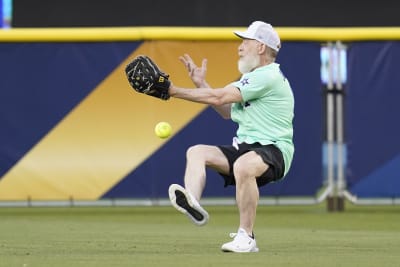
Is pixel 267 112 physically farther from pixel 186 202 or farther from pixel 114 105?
pixel 114 105

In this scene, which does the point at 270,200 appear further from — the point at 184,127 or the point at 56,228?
the point at 56,228

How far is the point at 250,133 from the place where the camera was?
31.3ft

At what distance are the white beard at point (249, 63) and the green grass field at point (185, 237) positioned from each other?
1.41 m

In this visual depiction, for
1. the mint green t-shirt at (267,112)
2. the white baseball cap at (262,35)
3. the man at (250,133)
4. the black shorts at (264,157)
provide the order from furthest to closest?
the white baseball cap at (262,35), the mint green t-shirt at (267,112), the black shorts at (264,157), the man at (250,133)

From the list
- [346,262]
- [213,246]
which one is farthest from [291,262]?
[213,246]

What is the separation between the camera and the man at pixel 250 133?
30.3 ft

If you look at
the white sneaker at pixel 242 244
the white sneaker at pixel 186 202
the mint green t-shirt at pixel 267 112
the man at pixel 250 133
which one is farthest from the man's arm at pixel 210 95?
the white sneaker at pixel 242 244

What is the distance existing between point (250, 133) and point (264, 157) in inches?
12.0

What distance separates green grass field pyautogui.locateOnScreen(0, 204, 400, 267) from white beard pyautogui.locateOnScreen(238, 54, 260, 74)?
141 centimetres

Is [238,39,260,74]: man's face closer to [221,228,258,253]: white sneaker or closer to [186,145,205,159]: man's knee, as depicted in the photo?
[186,145,205,159]: man's knee
